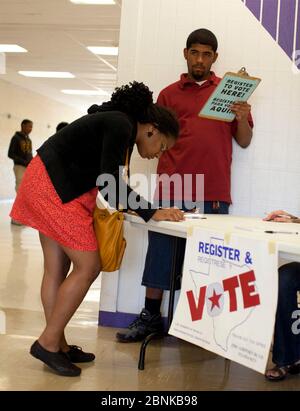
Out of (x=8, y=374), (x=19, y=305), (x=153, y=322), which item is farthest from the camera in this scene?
(x=19, y=305)

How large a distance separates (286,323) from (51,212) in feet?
3.67

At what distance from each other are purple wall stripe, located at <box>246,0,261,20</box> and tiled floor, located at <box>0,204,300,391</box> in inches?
76.3

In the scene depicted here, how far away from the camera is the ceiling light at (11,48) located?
29.8 ft

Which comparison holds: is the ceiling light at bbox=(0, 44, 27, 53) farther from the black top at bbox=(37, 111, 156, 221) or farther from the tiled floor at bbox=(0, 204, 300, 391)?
the black top at bbox=(37, 111, 156, 221)

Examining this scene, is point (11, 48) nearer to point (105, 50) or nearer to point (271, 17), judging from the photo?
point (105, 50)

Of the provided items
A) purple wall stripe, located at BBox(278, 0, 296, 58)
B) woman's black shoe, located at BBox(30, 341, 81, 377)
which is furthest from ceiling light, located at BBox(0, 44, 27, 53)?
woman's black shoe, located at BBox(30, 341, 81, 377)

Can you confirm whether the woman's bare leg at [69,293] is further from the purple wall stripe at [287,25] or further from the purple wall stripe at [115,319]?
the purple wall stripe at [287,25]

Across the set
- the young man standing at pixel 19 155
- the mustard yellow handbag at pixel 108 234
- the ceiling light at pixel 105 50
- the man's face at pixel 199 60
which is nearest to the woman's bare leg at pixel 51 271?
the mustard yellow handbag at pixel 108 234

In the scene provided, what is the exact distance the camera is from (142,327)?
3109 mm

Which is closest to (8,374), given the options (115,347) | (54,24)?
(115,347)

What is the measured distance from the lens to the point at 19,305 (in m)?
3.68

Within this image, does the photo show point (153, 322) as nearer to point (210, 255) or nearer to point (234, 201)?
point (234, 201)

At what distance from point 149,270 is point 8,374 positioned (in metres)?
1.01

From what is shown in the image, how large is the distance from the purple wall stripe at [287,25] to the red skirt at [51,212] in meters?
1.55
